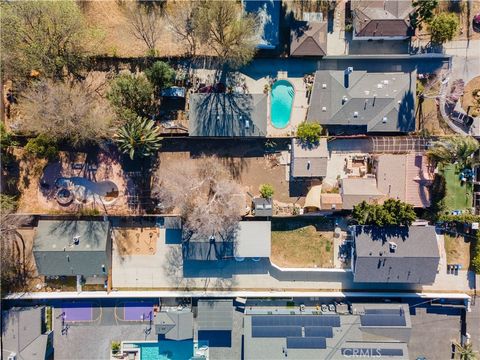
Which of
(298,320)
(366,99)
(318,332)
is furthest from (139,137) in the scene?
(318,332)

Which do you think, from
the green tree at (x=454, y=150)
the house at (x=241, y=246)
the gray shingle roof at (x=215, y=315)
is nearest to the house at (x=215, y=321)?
the gray shingle roof at (x=215, y=315)

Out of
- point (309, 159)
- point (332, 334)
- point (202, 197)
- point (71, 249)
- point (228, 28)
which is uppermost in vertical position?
point (228, 28)

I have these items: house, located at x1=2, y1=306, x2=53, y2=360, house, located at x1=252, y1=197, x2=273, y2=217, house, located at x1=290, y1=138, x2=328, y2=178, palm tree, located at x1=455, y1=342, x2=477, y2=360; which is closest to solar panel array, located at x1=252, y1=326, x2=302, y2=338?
house, located at x1=252, y1=197, x2=273, y2=217

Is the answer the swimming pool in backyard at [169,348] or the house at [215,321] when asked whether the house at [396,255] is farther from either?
the swimming pool in backyard at [169,348]

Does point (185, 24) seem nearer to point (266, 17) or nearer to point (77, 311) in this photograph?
point (266, 17)

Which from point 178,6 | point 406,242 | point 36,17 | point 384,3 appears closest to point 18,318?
point 36,17

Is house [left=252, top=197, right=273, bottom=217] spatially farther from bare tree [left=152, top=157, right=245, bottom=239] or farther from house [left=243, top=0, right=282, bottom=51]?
house [left=243, top=0, right=282, bottom=51]
